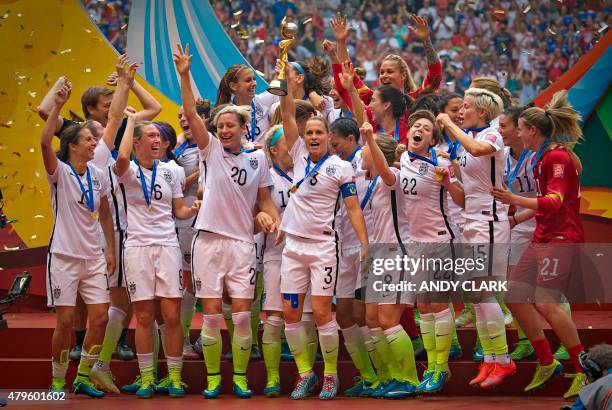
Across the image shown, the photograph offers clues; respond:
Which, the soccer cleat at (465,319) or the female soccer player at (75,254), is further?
the soccer cleat at (465,319)

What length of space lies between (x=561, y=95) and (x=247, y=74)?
2.62 meters

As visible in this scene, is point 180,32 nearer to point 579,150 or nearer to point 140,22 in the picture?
point 140,22

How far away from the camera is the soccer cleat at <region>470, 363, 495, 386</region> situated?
7.68 metres

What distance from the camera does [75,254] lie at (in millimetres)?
7840

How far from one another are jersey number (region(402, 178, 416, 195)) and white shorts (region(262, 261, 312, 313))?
1.06 metres

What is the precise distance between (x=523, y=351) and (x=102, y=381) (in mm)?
3185

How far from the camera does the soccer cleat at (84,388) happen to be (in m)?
7.93

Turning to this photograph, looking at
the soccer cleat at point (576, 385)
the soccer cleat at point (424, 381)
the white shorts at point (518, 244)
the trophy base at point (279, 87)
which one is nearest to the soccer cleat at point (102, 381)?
the soccer cleat at point (424, 381)

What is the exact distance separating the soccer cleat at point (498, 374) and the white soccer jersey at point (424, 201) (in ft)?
3.22

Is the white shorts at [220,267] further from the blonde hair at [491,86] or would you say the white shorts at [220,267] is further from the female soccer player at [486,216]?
the blonde hair at [491,86]

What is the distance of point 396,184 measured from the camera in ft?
25.8

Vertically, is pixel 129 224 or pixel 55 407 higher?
pixel 129 224

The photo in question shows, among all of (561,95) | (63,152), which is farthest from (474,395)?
(63,152)

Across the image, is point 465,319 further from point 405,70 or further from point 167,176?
point 167,176
